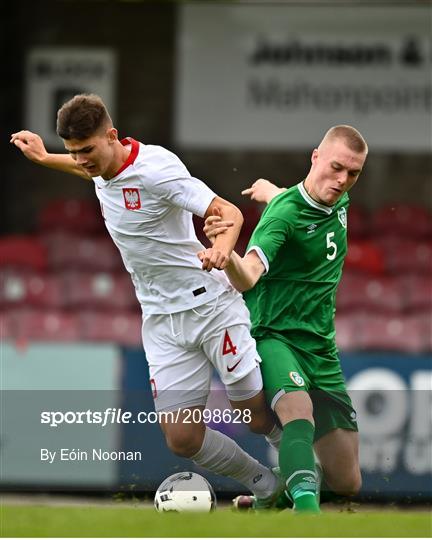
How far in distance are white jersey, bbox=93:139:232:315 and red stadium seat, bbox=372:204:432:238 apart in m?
6.97

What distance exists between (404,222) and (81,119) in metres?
7.82

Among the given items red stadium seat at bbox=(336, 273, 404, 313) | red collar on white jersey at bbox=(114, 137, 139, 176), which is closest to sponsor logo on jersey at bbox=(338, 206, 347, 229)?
red collar on white jersey at bbox=(114, 137, 139, 176)

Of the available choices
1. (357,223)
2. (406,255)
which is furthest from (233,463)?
(357,223)

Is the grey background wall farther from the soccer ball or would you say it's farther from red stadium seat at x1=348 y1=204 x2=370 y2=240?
the soccer ball

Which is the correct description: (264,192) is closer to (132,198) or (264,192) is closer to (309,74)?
(132,198)

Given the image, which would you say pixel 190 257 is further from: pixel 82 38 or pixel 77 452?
pixel 82 38

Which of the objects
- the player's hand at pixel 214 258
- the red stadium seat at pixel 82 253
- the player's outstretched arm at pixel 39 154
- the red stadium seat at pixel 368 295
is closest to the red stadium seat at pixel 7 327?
the red stadium seat at pixel 82 253

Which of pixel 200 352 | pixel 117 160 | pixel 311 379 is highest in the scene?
pixel 117 160

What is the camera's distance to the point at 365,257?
41.5 feet

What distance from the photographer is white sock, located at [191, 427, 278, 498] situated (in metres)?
6.27

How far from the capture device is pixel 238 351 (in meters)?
6.18

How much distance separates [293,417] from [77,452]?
1074mm

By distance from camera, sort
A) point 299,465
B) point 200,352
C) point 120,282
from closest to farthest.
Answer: point 299,465, point 200,352, point 120,282

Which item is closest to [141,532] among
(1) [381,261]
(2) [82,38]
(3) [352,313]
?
(3) [352,313]
